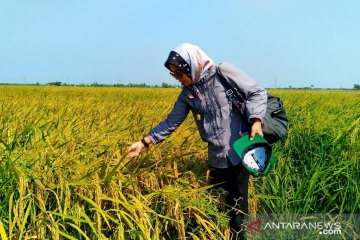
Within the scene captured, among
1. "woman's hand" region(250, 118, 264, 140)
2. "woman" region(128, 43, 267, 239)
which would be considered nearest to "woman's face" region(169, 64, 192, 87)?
"woman" region(128, 43, 267, 239)

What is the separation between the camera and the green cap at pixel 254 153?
2139mm

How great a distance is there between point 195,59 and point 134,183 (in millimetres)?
755

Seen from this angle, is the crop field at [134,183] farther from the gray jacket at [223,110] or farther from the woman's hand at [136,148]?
the gray jacket at [223,110]

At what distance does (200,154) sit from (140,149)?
592mm

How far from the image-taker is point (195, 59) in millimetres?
2117

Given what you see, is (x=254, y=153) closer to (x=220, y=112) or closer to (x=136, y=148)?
(x=220, y=112)

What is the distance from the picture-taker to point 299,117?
431cm

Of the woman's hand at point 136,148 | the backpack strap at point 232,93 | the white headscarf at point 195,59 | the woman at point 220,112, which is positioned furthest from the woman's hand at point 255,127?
the woman's hand at point 136,148

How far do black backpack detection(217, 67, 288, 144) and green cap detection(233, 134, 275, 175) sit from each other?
120 millimetres

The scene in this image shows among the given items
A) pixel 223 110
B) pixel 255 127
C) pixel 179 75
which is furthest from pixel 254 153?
pixel 179 75

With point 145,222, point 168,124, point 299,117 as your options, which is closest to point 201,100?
point 168,124

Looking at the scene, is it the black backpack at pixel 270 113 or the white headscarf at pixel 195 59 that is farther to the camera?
the black backpack at pixel 270 113

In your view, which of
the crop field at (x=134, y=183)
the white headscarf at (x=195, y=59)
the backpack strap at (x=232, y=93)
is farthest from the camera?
the backpack strap at (x=232, y=93)

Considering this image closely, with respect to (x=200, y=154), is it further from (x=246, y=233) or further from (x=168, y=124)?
(x=246, y=233)
